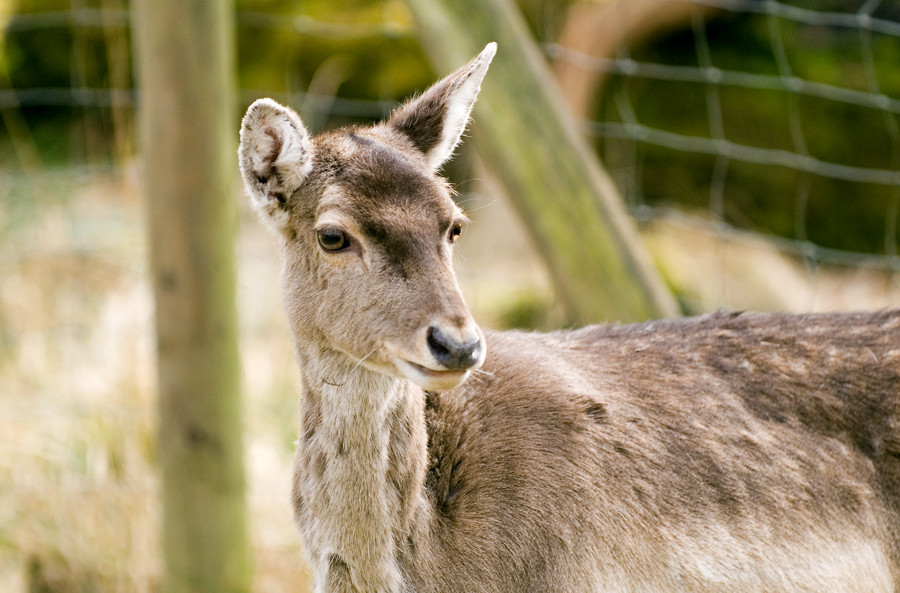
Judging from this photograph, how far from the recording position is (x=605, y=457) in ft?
10.7

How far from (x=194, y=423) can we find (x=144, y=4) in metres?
1.48

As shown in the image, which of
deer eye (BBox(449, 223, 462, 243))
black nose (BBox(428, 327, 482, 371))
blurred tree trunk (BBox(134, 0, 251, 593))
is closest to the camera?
black nose (BBox(428, 327, 482, 371))

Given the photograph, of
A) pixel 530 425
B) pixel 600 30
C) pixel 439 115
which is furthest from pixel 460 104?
pixel 600 30

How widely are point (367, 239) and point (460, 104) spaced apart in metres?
0.64

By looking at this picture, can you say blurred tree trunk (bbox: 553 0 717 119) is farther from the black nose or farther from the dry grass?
the black nose

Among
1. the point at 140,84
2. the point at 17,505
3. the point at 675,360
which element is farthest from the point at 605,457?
the point at 17,505

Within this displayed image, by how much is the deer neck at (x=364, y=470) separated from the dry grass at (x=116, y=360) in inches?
50.3

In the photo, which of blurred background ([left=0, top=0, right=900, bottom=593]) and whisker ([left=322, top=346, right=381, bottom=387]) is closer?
whisker ([left=322, top=346, right=381, bottom=387])

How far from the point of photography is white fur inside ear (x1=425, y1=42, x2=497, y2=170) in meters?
3.23

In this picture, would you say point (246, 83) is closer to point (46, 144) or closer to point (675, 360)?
point (46, 144)

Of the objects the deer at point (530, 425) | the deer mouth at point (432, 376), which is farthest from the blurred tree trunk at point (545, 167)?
the deer mouth at point (432, 376)

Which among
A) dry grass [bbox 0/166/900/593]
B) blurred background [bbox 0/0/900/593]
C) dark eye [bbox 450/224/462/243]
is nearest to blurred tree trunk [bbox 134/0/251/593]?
blurred background [bbox 0/0/900/593]

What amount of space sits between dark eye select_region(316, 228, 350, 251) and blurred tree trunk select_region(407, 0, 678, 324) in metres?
1.34

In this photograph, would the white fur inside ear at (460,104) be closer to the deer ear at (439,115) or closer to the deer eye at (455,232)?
the deer ear at (439,115)
